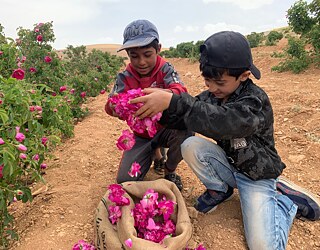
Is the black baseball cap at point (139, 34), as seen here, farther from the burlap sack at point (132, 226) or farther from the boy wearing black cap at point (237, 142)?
the burlap sack at point (132, 226)

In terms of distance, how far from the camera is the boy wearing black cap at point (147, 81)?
2.52m

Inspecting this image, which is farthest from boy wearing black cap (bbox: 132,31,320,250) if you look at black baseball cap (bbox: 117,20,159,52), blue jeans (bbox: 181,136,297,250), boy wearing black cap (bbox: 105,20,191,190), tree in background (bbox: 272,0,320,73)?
tree in background (bbox: 272,0,320,73)

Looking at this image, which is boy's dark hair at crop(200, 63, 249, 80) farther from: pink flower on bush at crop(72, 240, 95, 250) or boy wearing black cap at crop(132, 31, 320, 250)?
pink flower on bush at crop(72, 240, 95, 250)

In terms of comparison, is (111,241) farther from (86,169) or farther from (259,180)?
(86,169)

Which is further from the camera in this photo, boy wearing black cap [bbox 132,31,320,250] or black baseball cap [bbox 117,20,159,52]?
black baseball cap [bbox 117,20,159,52]

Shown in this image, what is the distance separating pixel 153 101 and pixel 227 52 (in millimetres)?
527

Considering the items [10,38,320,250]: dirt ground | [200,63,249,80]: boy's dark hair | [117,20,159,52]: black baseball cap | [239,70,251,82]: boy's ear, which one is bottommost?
[10,38,320,250]: dirt ground

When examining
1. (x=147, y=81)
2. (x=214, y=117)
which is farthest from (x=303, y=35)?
(x=214, y=117)

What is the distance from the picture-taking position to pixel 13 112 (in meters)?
1.81

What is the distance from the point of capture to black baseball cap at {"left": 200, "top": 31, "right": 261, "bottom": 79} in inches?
78.1

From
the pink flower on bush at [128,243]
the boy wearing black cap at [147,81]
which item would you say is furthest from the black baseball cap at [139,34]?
the pink flower on bush at [128,243]

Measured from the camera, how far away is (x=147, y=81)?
8.80ft

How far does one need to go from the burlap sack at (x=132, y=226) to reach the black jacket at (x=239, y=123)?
429 mm

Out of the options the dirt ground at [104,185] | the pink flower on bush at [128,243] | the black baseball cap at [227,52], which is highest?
the black baseball cap at [227,52]
